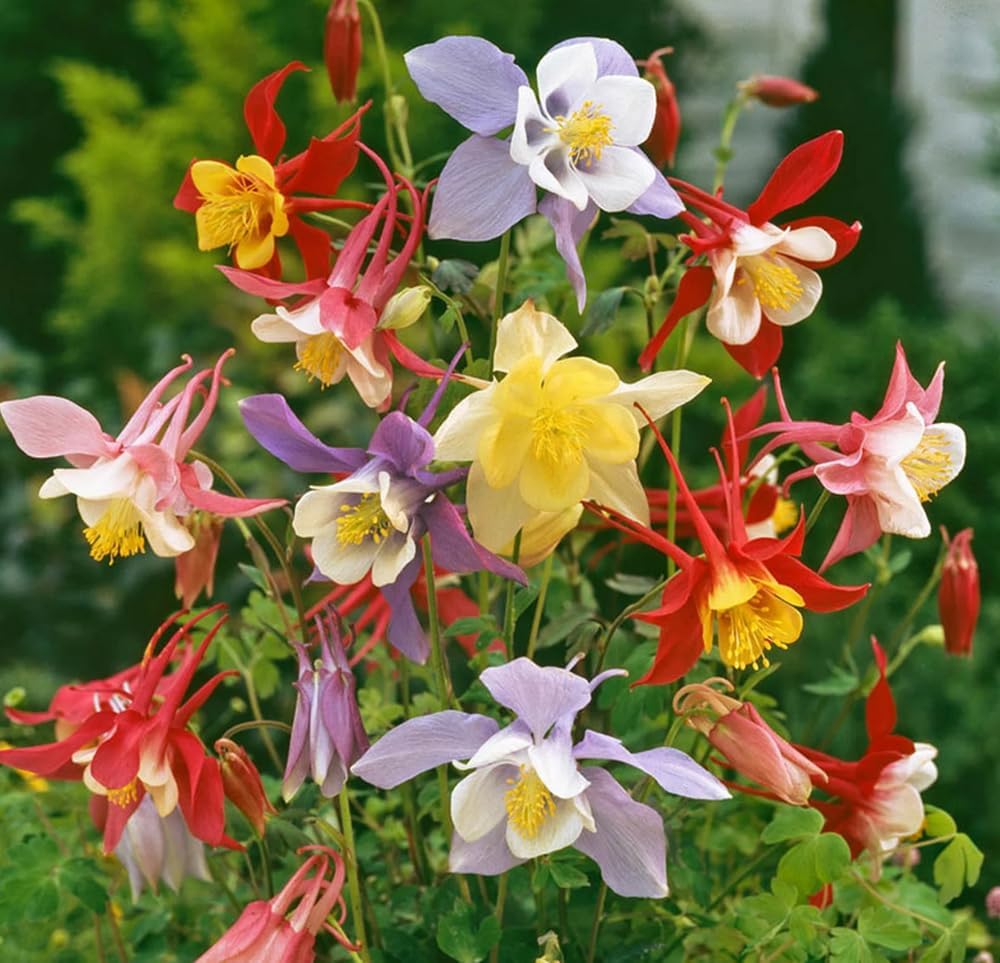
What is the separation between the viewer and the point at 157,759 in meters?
0.86

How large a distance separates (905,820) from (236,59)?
2509mm

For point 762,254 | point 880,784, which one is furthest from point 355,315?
point 880,784

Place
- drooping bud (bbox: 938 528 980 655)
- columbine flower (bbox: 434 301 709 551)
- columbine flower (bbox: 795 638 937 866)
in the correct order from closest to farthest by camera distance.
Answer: columbine flower (bbox: 434 301 709 551) → columbine flower (bbox: 795 638 937 866) → drooping bud (bbox: 938 528 980 655)

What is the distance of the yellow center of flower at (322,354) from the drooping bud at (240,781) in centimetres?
21

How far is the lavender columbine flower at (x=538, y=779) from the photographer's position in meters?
0.77

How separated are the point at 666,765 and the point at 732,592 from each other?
95mm

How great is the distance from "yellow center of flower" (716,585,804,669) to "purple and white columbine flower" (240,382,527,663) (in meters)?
0.11

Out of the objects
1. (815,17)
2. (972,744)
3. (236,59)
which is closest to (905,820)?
(972,744)

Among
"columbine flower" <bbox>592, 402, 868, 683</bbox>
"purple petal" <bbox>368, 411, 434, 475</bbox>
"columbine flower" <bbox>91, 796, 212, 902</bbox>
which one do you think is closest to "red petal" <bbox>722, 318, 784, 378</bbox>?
"columbine flower" <bbox>592, 402, 868, 683</bbox>

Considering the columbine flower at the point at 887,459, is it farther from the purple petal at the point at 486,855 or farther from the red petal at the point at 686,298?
the purple petal at the point at 486,855

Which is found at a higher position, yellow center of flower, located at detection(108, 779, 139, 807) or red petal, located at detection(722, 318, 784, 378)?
red petal, located at detection(722, 318, 784, 378)

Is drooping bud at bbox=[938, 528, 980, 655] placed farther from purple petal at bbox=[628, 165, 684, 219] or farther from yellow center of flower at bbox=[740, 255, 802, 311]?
purple petal at bbox=[628, 165, 684, 219]

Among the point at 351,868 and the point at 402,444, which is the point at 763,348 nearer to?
the point at 402,444

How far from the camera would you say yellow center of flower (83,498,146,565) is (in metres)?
0.83
